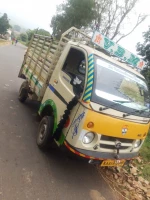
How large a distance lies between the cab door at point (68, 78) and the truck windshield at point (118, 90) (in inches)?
10.9

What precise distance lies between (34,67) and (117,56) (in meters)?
2.68

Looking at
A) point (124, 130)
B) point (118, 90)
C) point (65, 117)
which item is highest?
point (118, 90)

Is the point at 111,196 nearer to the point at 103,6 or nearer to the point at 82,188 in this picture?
the point at 82,188

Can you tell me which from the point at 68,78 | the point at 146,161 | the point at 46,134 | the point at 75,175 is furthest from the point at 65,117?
the point at 146,161

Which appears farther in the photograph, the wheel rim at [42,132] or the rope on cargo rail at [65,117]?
the wheel rim at [42,132]

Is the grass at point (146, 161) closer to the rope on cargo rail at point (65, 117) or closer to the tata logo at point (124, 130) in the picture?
the tata logo at point (124, 130)

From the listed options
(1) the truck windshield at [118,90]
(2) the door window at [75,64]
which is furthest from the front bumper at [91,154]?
(2) the door window at [75,64]

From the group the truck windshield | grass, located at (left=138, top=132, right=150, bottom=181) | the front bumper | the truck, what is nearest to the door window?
the truck

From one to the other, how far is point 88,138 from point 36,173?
105 centimetres

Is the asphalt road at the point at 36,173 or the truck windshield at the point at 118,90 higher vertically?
the truck windshield at the point at 118,90

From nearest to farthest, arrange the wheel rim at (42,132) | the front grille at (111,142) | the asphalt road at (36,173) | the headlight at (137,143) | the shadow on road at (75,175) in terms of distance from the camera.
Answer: the asphalt road at (36,173) < the front grille at (111,142) < the shadow on road at (75,175) < the headlight at (137,143) < the wheel rim at (42,132)

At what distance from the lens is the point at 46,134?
4.09 meters

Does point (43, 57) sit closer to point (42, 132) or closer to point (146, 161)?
point (42, 132)

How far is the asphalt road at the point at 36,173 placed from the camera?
3217 mm
